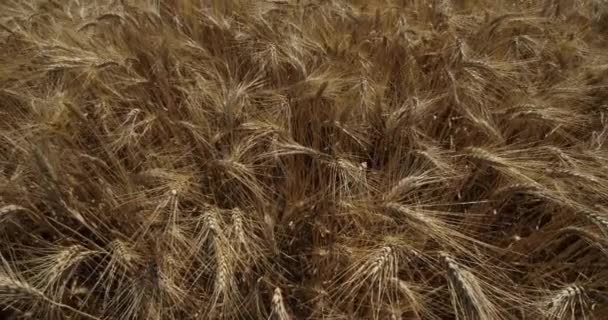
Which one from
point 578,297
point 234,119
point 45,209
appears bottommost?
point 45,209

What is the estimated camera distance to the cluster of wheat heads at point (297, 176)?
5.03ft

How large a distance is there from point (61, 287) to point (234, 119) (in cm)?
89

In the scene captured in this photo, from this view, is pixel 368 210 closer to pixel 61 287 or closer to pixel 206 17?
pixel 61 287

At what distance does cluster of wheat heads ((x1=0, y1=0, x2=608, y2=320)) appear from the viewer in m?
1.53

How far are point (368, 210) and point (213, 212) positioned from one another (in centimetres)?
58

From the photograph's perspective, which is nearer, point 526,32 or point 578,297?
point 578,297

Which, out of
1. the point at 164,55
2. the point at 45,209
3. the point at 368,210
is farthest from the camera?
the point at 164,55

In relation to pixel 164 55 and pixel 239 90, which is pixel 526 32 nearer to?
pixel 239 90

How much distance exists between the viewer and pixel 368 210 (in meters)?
1.67

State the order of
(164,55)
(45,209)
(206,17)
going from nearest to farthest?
(45,209), (164,55), (206,17)

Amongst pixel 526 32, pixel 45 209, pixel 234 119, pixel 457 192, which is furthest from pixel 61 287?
pixel 526 32

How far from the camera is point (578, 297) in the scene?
1.40 m

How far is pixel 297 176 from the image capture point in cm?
183

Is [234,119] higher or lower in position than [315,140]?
higher
